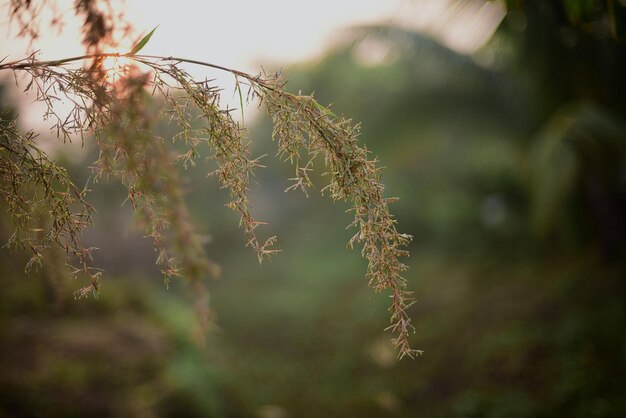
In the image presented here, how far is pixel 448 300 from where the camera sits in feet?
29.0

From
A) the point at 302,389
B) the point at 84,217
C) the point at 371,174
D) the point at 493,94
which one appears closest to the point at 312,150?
the point at 371,174

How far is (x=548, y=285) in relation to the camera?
24.3ft

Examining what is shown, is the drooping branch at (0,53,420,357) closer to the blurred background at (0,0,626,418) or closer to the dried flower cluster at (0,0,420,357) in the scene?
the dried flower cluster at (0,0,420,357)

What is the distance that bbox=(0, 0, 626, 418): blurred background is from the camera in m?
4.79

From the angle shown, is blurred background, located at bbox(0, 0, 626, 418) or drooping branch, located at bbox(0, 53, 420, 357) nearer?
drooping branch, located at bbox(0, 53, 420, 357)

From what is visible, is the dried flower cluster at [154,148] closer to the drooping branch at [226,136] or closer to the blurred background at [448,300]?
the drooping branch at [226,136]

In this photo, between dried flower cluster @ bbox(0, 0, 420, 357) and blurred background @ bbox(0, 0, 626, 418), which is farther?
blurred background @ bbox(0, 0, 626, 418)

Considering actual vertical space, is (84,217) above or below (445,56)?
below

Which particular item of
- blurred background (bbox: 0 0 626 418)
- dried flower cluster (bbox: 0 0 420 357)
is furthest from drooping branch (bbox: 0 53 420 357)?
blurred background (bbox: 0 0 626 418)

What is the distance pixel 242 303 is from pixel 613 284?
829 cm

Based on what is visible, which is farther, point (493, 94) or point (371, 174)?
point (493, 94)

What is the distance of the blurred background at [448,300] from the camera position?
4.79 metres

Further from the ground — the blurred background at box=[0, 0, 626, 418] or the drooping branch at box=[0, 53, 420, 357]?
the blurred background at box=[0, 0, 626, 418]

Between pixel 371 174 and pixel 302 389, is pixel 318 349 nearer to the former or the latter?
pixel 302 389
